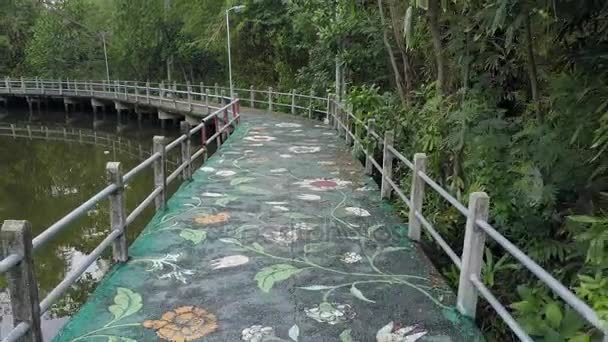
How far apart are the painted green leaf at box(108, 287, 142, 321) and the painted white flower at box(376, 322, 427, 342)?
1532 millimetres

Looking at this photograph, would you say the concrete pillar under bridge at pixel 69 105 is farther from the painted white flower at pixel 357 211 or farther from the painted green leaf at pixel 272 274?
the painted green leaf at pixel 272 274

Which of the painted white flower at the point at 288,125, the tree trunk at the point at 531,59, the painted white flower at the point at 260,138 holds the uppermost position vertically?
the tree trunk at the point at 531,59

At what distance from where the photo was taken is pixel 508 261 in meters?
4.15

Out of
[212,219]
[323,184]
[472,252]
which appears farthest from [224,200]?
[472,252]

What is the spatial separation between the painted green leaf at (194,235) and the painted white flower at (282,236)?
0.55 meters

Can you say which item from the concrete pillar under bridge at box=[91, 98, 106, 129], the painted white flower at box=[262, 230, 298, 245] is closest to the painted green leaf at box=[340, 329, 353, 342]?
the painted white flower at box=[262, 230, 298, 245]

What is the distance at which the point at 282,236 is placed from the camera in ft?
14.7

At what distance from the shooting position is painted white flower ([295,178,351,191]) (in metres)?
6.39

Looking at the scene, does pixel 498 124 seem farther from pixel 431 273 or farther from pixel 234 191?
pixel 234 191

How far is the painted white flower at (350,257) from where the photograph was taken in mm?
3941

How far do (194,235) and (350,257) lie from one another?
4.74 feet

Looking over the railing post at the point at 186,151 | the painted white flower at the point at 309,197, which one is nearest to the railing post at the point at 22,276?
the painted white flower at the point at 309,197

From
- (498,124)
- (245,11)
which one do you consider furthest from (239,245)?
(245,11)

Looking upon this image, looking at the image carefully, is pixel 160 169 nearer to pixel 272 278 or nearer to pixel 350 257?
pixel 272 278
